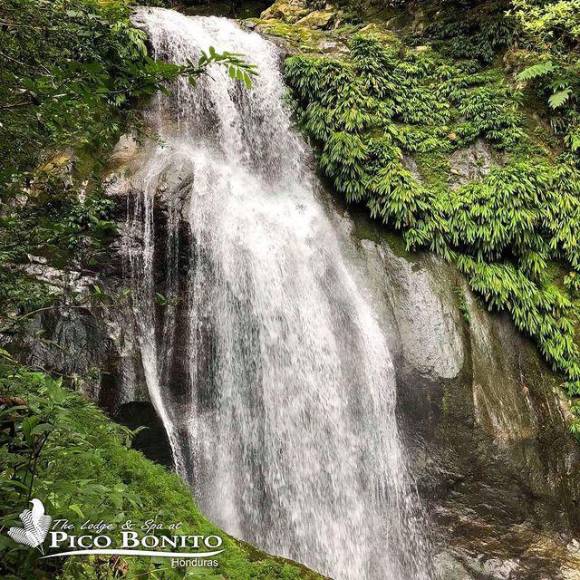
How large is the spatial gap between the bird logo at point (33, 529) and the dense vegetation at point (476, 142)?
8.00 metres

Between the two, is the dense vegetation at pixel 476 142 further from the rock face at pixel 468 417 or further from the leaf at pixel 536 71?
the rock face at pixel 468 417

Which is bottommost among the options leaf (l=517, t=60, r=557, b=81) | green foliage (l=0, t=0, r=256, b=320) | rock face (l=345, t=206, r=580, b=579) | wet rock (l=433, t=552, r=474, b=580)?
wet rock (l=433, t=552, r=474, b=580)

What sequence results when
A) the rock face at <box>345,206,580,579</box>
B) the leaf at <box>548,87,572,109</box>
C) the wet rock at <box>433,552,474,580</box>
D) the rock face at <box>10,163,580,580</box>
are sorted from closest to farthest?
the rock face at <box>10,163,580,580</box>
the wet rock at <box>433,552,474,580</box>
the rock face at <box>345,206,580,579</box>
the leaf at <box>548,87,572,109</box>

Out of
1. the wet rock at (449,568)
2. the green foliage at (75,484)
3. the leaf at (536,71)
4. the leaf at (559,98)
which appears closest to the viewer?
the green foliage at (75,484)

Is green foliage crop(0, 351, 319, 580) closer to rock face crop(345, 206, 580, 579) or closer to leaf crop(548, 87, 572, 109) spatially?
rock face crop(345, 206, 580, 579)

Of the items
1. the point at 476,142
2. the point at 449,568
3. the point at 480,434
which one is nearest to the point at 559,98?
the point at 476,142

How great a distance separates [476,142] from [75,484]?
10.4 metres

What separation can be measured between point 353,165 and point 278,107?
256 cm

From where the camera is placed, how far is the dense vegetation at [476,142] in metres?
8.41

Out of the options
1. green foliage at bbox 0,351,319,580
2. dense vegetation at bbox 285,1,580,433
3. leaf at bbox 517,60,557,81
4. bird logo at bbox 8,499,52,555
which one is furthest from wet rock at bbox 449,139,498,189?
bird logo at bbox 8,499,52,555

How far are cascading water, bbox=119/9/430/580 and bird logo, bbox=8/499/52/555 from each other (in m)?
4.87

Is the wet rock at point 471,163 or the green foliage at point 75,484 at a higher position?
the wet rock at point 471,163

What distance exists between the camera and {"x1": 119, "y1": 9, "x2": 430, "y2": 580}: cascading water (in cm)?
612

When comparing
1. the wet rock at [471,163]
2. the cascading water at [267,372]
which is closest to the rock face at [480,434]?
the cascading water at [267,372]
